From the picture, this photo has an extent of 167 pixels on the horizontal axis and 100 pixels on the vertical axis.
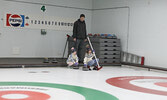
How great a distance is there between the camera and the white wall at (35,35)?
9.63 metres

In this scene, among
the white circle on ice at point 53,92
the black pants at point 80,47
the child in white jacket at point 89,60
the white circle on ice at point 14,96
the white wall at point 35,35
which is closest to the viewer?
the white circle on ice at point 14,96

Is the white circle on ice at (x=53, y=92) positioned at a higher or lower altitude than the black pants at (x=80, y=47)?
lower

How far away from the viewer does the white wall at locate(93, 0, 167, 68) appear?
27.1 ft

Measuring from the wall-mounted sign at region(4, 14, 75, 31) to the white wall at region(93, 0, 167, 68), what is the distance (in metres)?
2.46

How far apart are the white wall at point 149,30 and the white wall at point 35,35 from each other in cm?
223

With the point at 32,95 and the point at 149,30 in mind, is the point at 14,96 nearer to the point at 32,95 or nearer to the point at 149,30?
the point at 32,95

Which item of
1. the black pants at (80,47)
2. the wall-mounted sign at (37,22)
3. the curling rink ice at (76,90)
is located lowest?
the curling rink ice at (76,90)

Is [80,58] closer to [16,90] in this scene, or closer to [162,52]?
[162,52]

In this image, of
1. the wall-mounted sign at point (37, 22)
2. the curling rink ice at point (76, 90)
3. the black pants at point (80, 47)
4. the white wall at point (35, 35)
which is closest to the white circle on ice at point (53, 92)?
the curling rink ice at point (76, 90)

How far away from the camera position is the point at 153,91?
4.72 meters

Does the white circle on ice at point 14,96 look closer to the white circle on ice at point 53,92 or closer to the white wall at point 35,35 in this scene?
the white circle on ice at point 53,92

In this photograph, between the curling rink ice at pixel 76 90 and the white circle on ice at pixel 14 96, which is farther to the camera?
the curling rink ice at pixel 76 90

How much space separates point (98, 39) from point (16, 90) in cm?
534

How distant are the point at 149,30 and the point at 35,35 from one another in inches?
173
